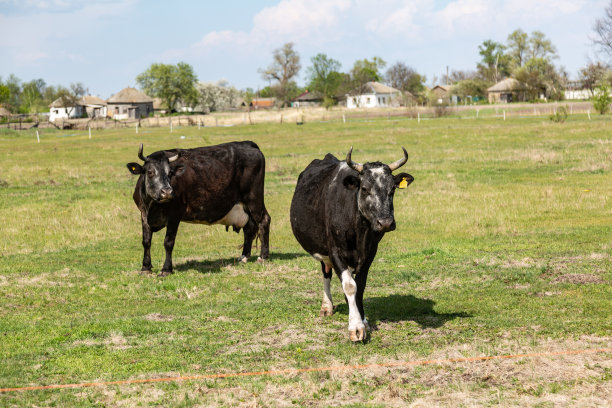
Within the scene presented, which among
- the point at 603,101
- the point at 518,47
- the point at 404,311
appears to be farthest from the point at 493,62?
the point at 404,311

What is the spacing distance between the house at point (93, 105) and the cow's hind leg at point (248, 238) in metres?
146

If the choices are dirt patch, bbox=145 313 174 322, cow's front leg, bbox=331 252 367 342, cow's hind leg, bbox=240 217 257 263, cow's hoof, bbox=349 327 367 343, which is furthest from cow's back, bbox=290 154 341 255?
cow's hind leg, bbox=240 217 257 263

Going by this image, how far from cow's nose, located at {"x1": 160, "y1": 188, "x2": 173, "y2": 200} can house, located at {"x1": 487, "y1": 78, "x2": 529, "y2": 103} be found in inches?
4947

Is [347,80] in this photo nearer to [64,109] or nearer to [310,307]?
[64,109]

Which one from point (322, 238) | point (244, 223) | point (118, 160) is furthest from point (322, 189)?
point (118, 160)

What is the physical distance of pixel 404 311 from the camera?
11875 mm

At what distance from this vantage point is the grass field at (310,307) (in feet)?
27.0

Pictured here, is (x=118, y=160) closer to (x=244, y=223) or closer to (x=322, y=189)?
(x=244, y=223)

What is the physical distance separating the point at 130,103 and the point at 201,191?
131672 millimetres

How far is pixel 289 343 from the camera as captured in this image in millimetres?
10148

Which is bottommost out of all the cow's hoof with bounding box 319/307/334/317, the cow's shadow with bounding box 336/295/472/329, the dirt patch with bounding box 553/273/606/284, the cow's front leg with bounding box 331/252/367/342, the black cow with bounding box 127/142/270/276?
the cow's shadow with bounding box 336/295/472/329

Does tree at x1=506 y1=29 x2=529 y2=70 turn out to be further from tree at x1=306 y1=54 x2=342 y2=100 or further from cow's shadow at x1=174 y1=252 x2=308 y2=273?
cow's shadow at x1=174 y1=252 x2=308 y2=273

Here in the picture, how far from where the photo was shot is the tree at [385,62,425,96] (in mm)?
191250

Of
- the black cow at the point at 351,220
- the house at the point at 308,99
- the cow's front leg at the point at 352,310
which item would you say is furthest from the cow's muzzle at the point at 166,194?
the house at the point at 308,99
